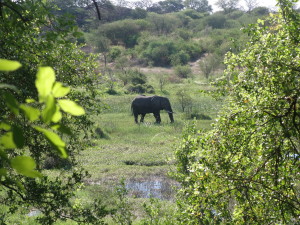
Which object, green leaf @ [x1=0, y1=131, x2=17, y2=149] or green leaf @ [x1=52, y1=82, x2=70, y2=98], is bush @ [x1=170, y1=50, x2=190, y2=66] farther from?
green leaf @ [x1=52, y1=82, x2=70, y2=98]

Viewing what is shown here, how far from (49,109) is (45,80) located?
0.08 metres

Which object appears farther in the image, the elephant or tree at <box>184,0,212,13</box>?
tree at <box>184,0,212,13</box>

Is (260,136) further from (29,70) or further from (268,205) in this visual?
(29,70)

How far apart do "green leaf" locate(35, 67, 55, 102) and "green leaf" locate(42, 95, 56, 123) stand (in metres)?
0.01

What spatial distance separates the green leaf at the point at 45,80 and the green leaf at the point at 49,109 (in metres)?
0.01


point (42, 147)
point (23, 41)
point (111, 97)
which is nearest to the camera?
point (23, 41)

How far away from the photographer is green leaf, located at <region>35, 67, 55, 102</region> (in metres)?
0.63

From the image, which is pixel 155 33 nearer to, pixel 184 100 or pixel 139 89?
pixel 139 89

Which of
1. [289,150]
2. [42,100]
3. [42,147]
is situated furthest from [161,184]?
[42,100]

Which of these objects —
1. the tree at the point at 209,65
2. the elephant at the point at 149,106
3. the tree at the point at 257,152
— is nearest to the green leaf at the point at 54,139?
the tree at the point at 257,152

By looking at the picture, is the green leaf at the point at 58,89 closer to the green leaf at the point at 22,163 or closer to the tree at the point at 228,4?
the green leaf at the point at 22,163

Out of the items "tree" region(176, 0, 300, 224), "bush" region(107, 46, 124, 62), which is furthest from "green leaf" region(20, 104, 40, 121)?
"bush" region(107, 46, 124, 62)

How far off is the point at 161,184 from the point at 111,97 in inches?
685

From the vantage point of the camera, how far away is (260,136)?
3463mm
